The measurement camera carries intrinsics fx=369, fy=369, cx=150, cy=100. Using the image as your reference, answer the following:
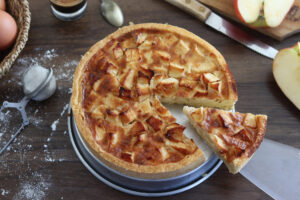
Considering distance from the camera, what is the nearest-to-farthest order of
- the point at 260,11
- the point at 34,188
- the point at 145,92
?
1. the point at 34,188
2. the point at 145,92
3. the point at 260,11

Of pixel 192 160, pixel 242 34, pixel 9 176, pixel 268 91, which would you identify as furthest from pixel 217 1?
pixel 9 176

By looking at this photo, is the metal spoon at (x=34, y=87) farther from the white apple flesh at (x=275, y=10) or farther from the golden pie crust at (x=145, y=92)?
the white apple flesh at (x=275, y=10)

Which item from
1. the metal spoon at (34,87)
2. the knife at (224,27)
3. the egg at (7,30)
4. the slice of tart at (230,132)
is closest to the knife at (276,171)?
the slice of tart at (230,132)

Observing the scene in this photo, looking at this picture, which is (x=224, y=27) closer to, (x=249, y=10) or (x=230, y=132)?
(x=249, y=10)

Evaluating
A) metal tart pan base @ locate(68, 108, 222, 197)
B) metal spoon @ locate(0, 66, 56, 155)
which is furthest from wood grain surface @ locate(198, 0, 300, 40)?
metal spoon @ locate(0, 66, 56, 155)

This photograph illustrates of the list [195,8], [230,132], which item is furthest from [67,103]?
[195,8]

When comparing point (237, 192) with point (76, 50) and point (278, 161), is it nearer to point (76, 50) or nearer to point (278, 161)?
point (278, 161)

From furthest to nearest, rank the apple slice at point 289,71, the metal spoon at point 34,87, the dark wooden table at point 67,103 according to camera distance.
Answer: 1. the apple slice at point 289,71
2. the metal spoon at point 34,87
3. the dark wooden table at point 67,103
